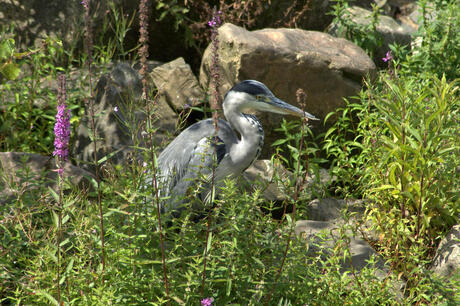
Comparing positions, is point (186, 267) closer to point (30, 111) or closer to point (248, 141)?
point (248, 141)

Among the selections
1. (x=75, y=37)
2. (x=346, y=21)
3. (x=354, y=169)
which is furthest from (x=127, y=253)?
(x=346, y=21)

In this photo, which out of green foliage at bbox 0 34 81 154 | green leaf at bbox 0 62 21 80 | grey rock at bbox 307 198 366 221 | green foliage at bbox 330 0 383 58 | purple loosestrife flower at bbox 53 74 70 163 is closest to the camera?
purple loosestrife flower at bbox 53 74 70 163

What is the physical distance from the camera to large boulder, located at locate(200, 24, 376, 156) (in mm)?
4633

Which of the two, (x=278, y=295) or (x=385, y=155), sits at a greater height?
(x=385, y=155)

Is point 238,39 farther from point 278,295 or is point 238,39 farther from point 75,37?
point 278,295

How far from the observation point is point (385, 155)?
136 inches

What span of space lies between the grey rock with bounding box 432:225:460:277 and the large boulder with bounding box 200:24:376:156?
5.58 feet

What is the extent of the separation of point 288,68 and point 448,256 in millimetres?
2028

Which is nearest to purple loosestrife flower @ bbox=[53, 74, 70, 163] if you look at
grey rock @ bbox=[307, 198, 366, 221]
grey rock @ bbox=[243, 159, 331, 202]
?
grey rock @ bbox=[243, 159, 331, 202]

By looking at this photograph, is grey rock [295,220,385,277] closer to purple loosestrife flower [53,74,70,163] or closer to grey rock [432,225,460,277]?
grey rock [432,225,460,277]

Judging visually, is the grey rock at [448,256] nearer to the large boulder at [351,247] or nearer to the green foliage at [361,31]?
the large boulder at [351,247]

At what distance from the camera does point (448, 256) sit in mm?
3326

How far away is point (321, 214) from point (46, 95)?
2.45 m

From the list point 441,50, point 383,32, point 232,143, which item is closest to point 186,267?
point 232,143
